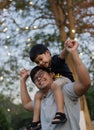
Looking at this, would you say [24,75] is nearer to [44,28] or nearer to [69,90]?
[69,90]

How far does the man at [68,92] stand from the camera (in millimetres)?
1747

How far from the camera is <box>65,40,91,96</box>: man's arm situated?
5.66 feet

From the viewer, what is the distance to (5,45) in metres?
11.4

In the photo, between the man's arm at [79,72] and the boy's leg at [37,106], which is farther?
the boy's leg at [37,106]

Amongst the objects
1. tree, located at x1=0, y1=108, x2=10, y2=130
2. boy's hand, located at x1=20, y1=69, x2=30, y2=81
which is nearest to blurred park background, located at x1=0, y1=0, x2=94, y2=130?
tree, located at x1=0, y1=108, x2=10, y2=130

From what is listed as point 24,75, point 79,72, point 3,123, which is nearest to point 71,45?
point 79,72

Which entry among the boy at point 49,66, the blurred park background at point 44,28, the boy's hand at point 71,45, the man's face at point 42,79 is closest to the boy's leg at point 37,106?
the boy at point 49,66

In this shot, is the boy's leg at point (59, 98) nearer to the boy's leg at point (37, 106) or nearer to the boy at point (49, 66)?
the boy at point (49, 66)

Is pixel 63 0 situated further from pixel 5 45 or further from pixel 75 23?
pixel 5 45

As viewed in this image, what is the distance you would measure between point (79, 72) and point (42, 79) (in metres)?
0.31

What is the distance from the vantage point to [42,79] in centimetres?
197

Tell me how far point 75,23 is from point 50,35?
1.14 m

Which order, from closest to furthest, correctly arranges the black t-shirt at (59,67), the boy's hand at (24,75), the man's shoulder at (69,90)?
the man's shoulder at (69,90) → the black t-shirt at (59,67) → the boy's hand at (24,75)

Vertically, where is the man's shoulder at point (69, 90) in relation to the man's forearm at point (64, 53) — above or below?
below
